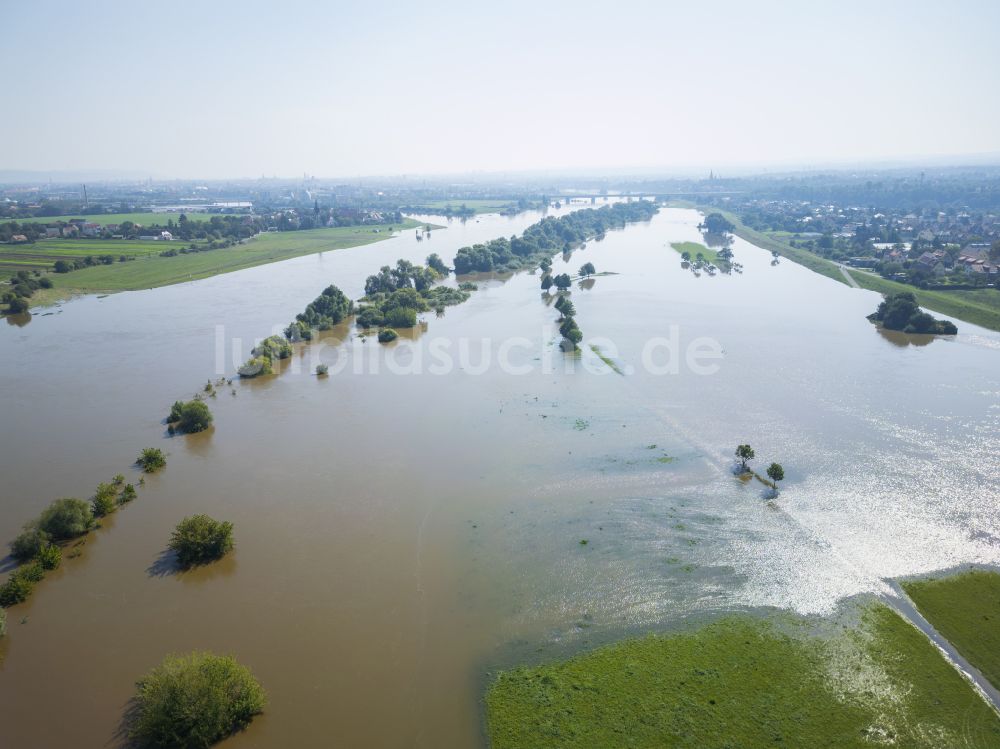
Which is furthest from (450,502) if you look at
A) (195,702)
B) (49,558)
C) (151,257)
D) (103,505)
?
(151,257)

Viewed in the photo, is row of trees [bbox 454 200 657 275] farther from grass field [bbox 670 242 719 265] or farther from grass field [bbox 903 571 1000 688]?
grass field [bbox 903 571 1000 688]

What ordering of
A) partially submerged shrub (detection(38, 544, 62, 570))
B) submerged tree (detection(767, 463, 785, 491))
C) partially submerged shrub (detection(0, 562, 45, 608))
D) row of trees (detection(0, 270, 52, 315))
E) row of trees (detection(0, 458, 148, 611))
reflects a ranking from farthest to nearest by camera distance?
row of trees (detection(0, 270, 52, 315)) < submerged tree (detection(767, 463, 785, 491)) < partially submerged shrub (detection(38, 544, 62, 570)) < row of trees (detection(0, 458, 148, 611)) < partially submerged shrub (detection(0, 562, 45, 608))

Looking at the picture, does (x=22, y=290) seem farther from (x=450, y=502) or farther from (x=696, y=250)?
(x=696, y=250)

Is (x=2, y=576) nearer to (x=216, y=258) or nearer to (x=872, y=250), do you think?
(x=216, y=258)

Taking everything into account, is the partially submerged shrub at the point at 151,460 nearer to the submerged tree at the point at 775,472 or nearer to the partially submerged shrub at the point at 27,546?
the partially submerged shrub at the point at 27,546

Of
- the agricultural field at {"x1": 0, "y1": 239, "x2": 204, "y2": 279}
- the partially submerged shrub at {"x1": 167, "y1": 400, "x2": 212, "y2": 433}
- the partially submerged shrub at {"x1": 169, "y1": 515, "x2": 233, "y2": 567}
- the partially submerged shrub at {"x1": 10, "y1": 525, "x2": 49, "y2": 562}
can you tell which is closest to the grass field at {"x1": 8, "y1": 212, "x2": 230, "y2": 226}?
the agricultural field at {"x1": 0, "y1": 239, "x2": 204, "y2": 279}

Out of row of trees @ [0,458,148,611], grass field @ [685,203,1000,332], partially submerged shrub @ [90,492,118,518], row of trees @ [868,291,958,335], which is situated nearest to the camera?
row of trees @ [0,458,148,611]

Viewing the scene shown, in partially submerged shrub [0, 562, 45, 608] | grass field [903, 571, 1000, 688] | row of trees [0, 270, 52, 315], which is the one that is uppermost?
row of trees [0, 270, 52, 315]

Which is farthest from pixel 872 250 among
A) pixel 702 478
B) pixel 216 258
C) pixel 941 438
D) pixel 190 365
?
pixel 216 258
